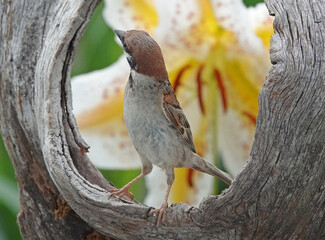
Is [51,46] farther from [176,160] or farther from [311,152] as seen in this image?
[311,152]

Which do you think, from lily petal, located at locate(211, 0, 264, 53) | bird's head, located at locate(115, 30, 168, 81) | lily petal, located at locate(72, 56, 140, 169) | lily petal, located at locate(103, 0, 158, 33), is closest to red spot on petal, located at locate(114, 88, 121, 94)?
lily petal, located at locate(72, 56, 140, 169)

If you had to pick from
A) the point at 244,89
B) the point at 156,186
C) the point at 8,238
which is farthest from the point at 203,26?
the point at 8,238

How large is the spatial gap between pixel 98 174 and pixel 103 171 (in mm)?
526

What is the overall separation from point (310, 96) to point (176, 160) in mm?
284

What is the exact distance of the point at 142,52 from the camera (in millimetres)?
1044

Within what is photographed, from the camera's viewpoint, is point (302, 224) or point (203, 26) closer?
point (302, 224)

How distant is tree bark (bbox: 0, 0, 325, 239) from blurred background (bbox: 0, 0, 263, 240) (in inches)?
Answer: 15.7

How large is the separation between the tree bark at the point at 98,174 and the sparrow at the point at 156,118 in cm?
5

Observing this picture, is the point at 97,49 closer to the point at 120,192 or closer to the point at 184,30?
the point at 184,30

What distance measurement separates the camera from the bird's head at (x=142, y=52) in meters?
1.04

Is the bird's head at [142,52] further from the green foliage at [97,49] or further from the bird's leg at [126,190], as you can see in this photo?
the green foliage at [97,49]

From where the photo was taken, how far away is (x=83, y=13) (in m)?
1.12

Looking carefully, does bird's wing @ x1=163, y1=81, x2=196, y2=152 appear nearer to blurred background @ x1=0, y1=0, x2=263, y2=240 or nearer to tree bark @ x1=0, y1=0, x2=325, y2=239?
tree bark @ x1=0, y1=0, x2=325, y2=239

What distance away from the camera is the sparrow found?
3.53 ft
